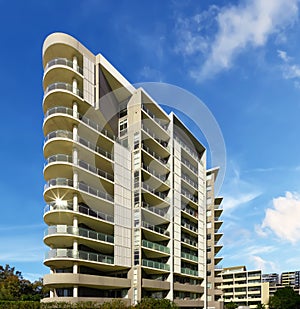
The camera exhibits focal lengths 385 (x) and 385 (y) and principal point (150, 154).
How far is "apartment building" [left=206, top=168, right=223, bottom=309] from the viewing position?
194 ft

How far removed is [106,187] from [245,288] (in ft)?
271

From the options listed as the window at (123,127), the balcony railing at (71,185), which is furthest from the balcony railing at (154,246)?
the window at (123,127)

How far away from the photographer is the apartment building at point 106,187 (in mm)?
33469

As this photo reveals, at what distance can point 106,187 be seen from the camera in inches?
1487

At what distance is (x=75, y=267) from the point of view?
32031mm

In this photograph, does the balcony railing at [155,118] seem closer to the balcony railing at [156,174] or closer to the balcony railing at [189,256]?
the balcony railing at [156,174]

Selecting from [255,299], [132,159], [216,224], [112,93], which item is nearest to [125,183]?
[132,159]

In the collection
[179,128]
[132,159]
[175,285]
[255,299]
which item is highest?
[179,128]

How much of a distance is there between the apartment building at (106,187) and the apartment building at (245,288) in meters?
62.0

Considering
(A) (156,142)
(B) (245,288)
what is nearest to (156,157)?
(A) (156,142)

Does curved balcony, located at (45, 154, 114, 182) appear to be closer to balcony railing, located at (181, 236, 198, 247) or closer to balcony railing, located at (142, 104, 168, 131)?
balcony railing, located at (142, 104, 168, 131)

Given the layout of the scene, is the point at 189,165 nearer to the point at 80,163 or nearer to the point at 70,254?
the point at 80,163

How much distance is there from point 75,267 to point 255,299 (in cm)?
8523

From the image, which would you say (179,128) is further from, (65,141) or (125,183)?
(65,141)
